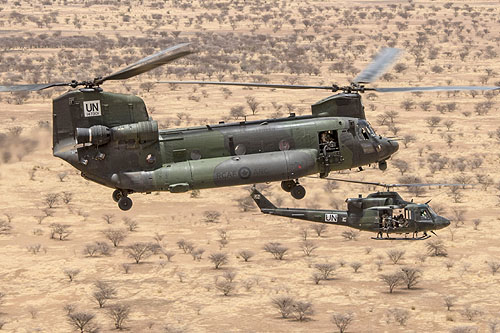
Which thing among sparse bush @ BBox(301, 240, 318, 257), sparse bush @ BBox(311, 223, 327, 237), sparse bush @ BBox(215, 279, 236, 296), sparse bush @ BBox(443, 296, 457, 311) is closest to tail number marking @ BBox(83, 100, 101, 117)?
sparse bush @ BBox(215, 279, 236, 296)

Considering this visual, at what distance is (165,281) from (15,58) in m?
65.2

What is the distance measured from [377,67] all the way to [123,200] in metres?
8.06

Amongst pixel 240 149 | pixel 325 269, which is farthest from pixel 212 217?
pixel 240 149

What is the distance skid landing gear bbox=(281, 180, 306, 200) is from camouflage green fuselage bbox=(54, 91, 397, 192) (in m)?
0.66

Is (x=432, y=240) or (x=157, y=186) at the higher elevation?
(x=157, y=186)

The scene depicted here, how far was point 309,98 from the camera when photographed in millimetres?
87500

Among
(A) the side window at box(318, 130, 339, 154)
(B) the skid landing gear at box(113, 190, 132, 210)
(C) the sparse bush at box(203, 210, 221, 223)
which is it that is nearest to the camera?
(B) the skid landing gear at box(113, 190, 132, 210)

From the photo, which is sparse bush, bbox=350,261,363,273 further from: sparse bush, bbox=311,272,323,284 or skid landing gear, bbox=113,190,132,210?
skid landing gear, bbox=113,190,132,210

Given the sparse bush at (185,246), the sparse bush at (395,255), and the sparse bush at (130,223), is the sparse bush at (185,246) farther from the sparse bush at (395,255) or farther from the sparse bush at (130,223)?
the sparse bush at (395,255)

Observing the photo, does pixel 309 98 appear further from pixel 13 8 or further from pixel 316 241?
pixel 13 8

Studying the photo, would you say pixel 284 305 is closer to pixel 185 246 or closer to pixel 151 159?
pixel 185 246

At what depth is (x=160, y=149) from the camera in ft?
81.1

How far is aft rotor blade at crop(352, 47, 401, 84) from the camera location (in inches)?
1040

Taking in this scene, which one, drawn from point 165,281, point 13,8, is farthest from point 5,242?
point 13,8
